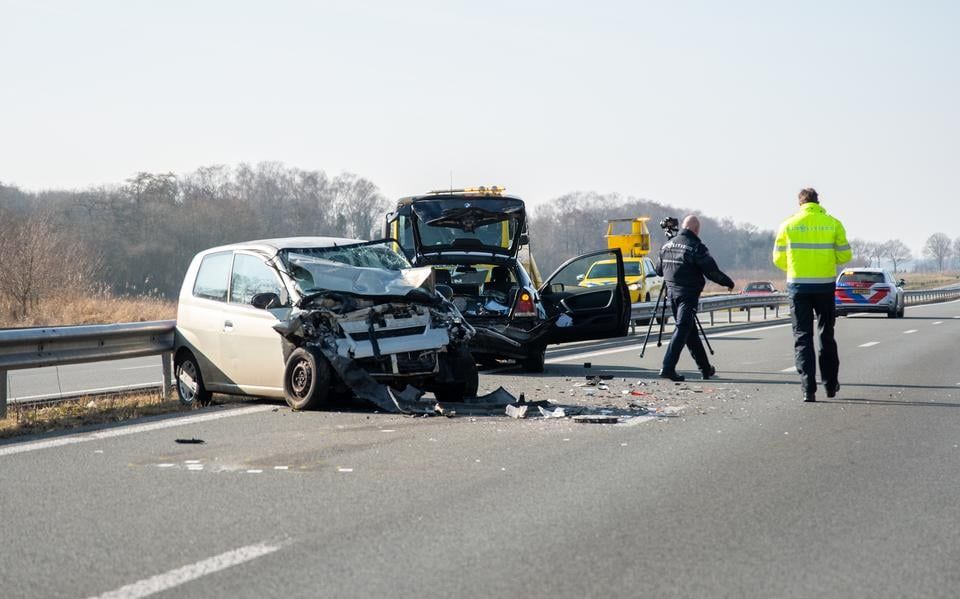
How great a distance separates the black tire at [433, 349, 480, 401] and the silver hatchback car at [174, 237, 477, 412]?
12 millimetres

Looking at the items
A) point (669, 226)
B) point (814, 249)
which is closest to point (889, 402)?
point (814, 249)

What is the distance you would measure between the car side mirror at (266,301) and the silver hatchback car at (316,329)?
0.04ft

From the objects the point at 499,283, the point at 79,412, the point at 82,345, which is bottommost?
the point at 79,412

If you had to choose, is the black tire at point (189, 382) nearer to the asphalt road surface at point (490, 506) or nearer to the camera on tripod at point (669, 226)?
the asphalt road surface at point (490, 506)

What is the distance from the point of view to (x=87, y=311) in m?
28.7

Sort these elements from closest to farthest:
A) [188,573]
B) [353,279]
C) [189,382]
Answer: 1. [188,573]
2. [353,279]
3. [189,382]

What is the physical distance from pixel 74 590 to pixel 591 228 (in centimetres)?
15390

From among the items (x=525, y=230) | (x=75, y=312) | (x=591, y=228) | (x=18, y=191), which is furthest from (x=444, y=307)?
(x=591, y=228)

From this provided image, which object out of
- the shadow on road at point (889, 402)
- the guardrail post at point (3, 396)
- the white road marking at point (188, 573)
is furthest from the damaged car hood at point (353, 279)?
the white road marking at point (188, 573)

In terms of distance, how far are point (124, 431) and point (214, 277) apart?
2.62m

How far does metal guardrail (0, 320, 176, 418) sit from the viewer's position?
10.3 m

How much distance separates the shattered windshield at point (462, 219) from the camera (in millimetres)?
15625

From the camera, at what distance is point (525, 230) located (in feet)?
52.0

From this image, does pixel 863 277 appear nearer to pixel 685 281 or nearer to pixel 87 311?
pixel 87 311
